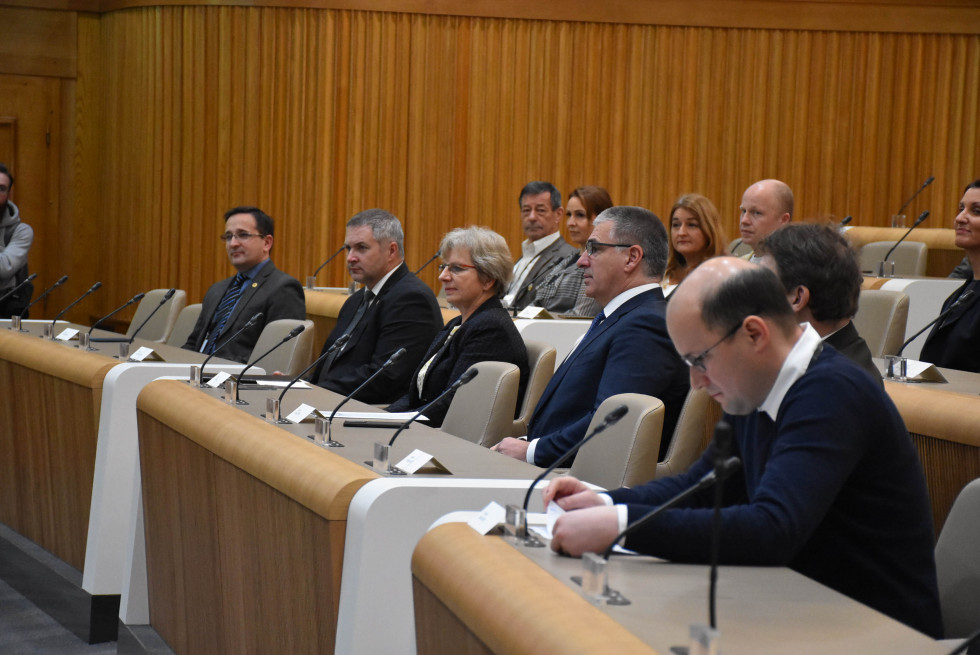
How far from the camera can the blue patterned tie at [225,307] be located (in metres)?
5.02

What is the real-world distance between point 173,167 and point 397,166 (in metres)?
1.43

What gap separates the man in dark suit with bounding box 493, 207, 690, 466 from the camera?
2912 millimetres

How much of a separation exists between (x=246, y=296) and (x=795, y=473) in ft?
12.2

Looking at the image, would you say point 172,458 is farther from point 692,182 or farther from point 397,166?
point 692,182

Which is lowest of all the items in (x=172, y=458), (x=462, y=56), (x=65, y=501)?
(x=65, y=501)

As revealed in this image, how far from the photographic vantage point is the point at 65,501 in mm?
3600

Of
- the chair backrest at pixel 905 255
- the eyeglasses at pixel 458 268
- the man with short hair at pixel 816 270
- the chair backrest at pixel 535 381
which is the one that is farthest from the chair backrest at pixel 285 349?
the chair backrest at pixel 905 255

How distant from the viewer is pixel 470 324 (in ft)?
11.9

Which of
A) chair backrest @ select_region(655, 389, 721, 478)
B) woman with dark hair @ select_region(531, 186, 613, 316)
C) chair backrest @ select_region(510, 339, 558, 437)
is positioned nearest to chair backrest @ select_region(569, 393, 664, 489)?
chair backrest @ select_region(655, 389, 721, 478)

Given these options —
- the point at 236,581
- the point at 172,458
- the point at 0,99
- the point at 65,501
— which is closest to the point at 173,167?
the point at 0,99

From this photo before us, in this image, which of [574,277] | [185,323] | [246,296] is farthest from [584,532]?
[574,277]

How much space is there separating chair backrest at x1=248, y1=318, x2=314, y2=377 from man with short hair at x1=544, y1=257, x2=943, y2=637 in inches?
103

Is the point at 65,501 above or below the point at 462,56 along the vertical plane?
below

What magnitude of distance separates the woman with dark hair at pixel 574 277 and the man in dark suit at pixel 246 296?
4.31ft
